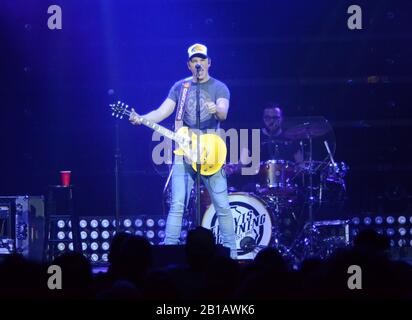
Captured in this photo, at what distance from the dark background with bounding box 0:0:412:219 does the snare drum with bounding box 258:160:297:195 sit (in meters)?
1.56

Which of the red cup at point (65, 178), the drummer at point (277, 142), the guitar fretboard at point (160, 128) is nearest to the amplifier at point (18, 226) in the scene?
the red cup at point (65, 178)

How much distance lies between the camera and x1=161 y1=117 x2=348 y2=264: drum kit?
10164 millimetres

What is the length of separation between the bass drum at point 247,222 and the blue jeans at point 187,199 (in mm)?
847

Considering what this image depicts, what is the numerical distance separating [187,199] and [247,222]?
1.27 meters

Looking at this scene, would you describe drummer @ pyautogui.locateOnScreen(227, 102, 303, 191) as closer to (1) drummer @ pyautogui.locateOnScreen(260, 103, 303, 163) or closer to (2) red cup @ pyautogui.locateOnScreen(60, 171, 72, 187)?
(1) drummer @ pyautogui.locateOnScreen(260, 103, 303, 163)

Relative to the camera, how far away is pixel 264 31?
1155cm

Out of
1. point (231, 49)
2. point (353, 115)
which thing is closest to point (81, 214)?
point (231, 49)

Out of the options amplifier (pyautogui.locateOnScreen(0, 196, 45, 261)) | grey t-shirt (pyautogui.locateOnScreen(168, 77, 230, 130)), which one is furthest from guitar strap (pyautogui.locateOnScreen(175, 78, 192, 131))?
amplifier (pyautogui.locateOnScreen(0, 196, 45, 261))

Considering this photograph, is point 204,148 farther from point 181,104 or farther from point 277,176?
point 277,176

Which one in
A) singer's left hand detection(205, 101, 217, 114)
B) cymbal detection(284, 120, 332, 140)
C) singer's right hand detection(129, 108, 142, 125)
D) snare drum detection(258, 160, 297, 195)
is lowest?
snare drum detection(258, 160, 297, 195)

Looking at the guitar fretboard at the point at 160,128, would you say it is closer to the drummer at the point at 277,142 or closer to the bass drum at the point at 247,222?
the bass drum at the point at 247,222

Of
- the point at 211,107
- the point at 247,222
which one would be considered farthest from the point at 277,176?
the point at 211,107
